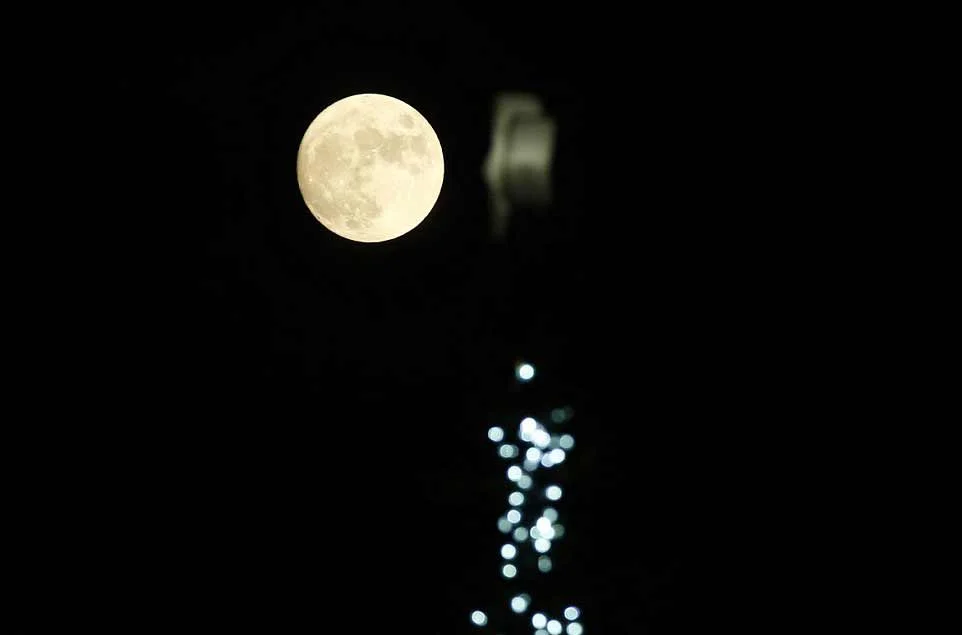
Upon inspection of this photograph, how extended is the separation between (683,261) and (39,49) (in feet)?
7.96

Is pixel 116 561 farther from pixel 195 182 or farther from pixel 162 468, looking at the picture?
pixel 195 182

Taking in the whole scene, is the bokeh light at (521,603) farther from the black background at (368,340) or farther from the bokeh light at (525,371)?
the bokeh light at (525,371)

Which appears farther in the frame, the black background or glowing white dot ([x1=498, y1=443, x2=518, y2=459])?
glowing white dot ([x1=498, y1=443, x2=518, y2=459])

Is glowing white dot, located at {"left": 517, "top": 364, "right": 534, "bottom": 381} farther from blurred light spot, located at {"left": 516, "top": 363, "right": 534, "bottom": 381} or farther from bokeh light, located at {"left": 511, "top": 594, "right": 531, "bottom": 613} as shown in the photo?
bokeh light, located at {"left": 511, "top": 594, "right": 531, "bottom": 613}

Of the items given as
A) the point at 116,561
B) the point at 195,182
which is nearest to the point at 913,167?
the point at 195,182

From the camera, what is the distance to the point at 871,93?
308 centimetres

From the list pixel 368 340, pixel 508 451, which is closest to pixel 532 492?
pixel 508 451

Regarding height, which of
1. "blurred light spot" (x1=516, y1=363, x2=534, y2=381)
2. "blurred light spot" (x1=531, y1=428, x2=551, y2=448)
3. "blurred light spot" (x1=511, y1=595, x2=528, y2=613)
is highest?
"blurred light spot" (x1=516, y1=363, x2=534, y2=381)

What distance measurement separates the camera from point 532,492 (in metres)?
3.59

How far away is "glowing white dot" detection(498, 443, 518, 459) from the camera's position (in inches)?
143

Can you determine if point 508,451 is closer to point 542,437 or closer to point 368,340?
point 542,437

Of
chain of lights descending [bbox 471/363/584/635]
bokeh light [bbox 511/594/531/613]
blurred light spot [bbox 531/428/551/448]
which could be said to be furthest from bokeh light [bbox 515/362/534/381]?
bokeh light [bbox 511/594/531/613]

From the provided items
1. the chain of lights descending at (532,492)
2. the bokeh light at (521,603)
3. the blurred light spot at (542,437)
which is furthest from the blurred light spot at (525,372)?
the bokeh light at (521,603)

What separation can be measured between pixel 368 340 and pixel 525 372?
2.32 feet
